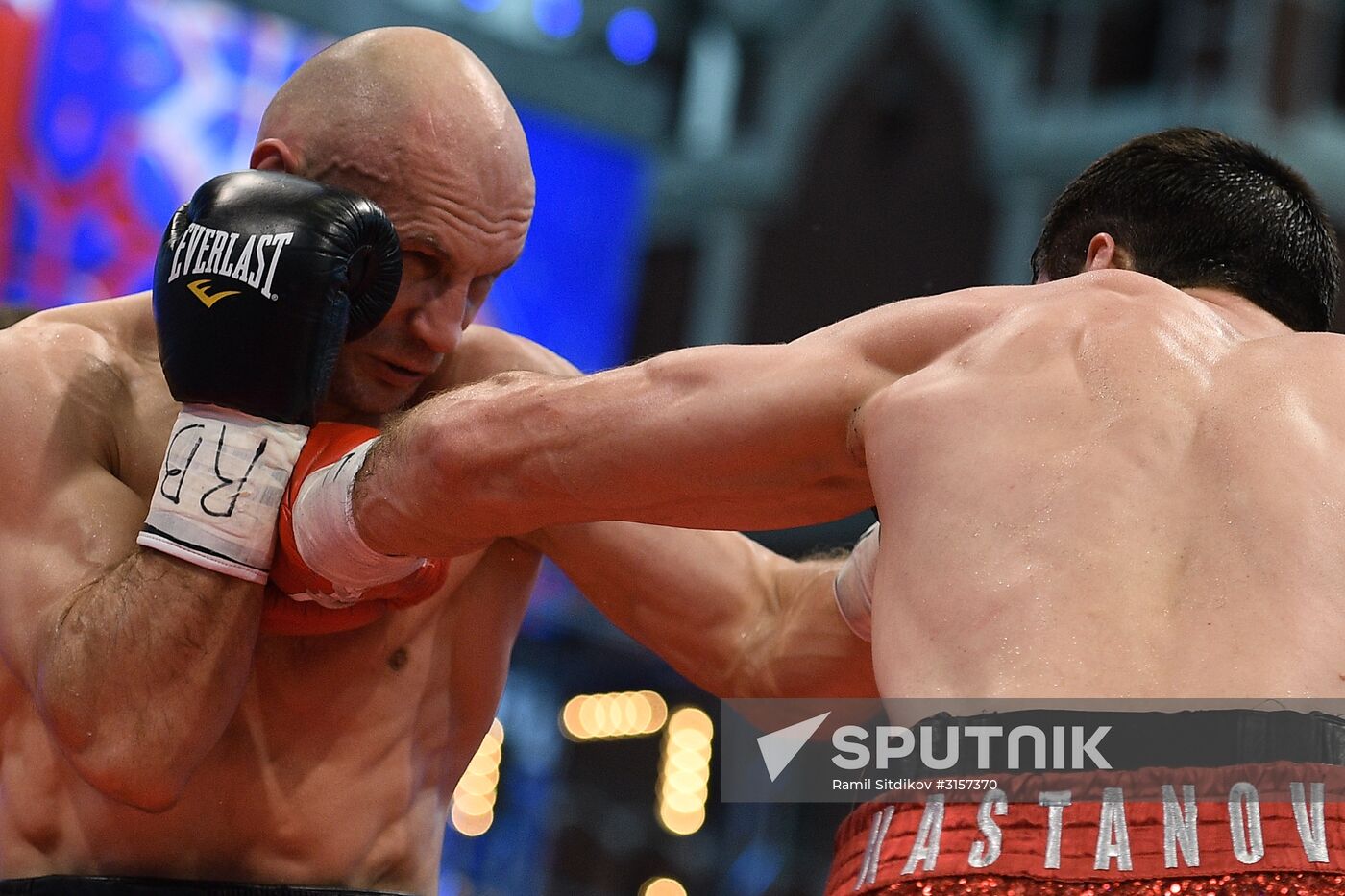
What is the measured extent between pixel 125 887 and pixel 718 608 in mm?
901

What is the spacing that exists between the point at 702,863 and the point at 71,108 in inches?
197

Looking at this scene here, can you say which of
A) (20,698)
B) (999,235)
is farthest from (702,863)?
(20,698)

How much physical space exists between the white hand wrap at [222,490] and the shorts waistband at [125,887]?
388 mm

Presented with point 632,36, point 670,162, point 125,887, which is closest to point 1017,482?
point 125,887

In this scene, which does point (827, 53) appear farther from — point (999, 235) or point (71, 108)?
point (71, 108)

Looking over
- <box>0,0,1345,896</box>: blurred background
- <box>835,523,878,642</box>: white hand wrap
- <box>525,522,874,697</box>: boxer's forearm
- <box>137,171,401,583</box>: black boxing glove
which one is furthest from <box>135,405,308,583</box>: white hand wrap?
<box>0,0,1345,896</box>: blurred background

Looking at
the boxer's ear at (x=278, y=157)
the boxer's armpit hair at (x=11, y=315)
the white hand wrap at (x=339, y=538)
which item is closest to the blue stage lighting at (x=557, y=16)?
the boxer's armpit hair at (x=11, y=315)

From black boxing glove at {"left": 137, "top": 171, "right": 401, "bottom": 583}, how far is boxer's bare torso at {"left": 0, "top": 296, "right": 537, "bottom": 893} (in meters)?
0.10

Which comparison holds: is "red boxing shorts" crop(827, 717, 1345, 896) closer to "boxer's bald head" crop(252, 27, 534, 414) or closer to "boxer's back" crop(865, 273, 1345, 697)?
"boxer's back" crop(865, 273, 1345, 697)

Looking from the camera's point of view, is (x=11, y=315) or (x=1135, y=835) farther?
(x=11, y=315)

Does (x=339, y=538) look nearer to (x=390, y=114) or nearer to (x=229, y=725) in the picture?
(x=229, y=725)

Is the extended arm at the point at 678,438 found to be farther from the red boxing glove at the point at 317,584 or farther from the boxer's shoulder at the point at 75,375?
the boxer's shoulder at the point at 75,375

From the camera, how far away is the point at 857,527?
877 cm

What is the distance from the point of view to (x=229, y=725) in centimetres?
213
